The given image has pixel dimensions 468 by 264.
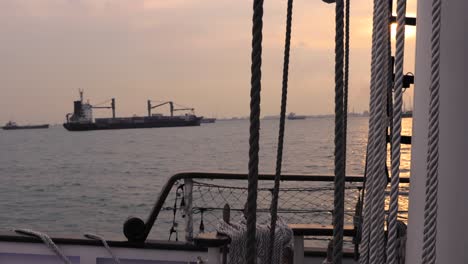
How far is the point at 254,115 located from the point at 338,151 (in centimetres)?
23

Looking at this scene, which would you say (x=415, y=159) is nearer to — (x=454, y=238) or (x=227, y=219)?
(x=454, y=238)

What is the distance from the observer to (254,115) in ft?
3.44

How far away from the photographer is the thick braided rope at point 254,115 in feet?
3.39

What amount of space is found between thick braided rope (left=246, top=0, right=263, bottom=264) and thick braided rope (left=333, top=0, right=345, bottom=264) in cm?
19

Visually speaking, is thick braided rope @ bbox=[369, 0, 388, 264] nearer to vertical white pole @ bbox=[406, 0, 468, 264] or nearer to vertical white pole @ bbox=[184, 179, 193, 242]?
vertical white pole @ bbox=[406, 0, 468, 264]

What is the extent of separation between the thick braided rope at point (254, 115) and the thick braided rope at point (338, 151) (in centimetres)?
19

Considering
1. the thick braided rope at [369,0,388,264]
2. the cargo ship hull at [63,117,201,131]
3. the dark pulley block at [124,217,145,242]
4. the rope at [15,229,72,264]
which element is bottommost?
the cargo ship hull at [63,117,201,131]

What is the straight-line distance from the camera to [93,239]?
371 cm

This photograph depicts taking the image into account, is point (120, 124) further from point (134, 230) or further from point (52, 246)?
point (134, 230)

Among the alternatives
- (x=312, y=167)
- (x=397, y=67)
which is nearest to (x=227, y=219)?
(x=397, y=67)

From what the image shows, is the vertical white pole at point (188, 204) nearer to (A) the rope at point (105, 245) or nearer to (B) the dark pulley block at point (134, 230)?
(B) the dark pulley block at point (134, 230)

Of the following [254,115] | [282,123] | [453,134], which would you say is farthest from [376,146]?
[282,123]

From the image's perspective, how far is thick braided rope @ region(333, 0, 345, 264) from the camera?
1127 millimetres

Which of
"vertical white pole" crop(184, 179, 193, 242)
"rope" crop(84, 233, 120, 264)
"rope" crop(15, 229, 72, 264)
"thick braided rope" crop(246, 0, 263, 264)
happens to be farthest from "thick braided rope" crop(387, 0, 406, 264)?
"rope" crop(15, 229, 72, 264)
